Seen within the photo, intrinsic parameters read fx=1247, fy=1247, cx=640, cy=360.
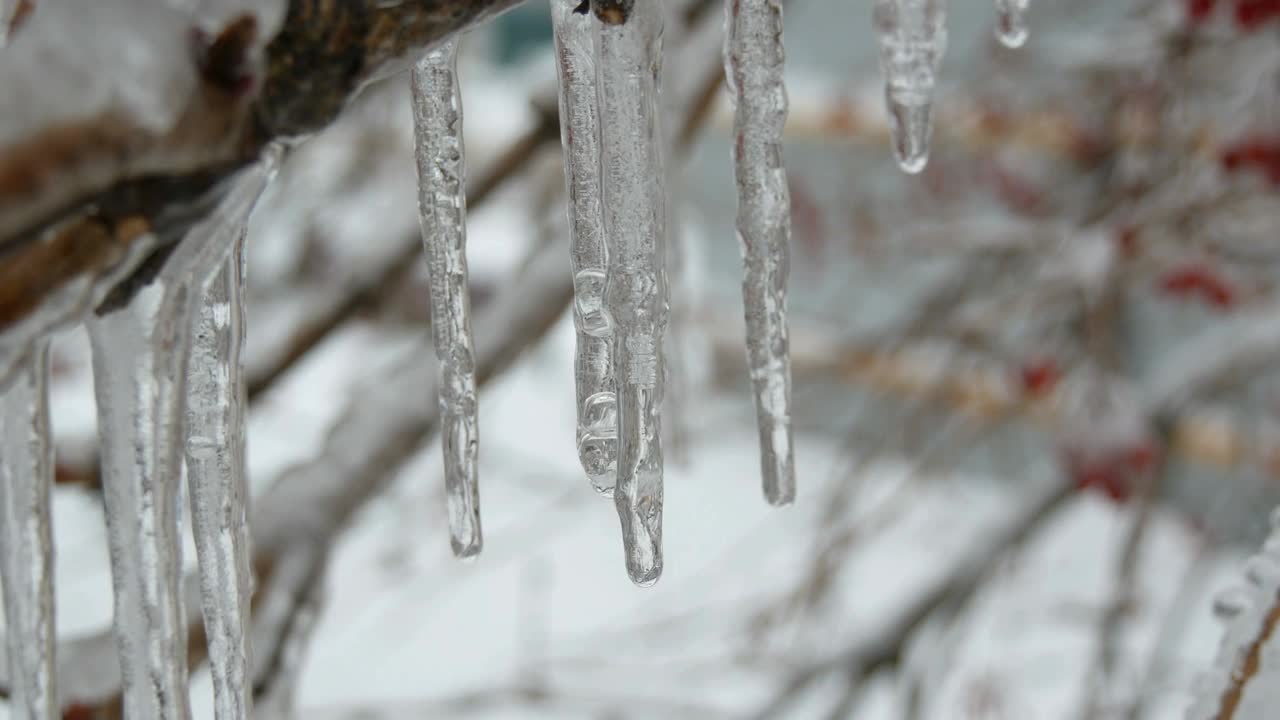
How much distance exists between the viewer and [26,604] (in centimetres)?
37

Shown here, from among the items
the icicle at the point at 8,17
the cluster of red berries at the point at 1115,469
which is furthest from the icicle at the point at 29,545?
the cluster of red berries at the point at 1115,469

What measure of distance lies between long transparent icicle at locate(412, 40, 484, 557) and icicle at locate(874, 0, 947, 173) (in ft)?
0.62

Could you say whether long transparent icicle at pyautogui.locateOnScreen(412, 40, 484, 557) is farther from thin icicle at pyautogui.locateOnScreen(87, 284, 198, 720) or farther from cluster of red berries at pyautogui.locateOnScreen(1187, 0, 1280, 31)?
cluster of red berries at pyautogui.locateOnScreen(1187, 0, 1280, 31)

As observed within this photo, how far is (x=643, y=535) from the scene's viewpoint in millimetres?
414

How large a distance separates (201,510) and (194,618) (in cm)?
45

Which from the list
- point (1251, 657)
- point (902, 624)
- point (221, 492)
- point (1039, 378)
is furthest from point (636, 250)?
point (1039, 378)

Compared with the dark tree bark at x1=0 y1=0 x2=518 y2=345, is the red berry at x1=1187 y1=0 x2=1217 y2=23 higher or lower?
higher

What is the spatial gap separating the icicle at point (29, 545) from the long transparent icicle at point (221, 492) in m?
0.04

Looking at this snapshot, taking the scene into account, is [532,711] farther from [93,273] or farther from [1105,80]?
[93,273]

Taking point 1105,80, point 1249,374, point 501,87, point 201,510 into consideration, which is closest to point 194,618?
point 201,510

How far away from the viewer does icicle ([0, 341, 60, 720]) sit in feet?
1.18

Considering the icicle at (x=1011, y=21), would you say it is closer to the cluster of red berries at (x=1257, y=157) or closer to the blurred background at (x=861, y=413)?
the blurred background at (x=861, y=413)

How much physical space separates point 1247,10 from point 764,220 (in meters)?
1.27

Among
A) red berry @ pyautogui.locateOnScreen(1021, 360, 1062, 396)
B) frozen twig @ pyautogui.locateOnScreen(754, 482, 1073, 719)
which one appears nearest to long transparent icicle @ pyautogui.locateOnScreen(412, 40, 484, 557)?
frozen twig @ pyautogui.locateOnScreen(754, 482, 1073, 719)
